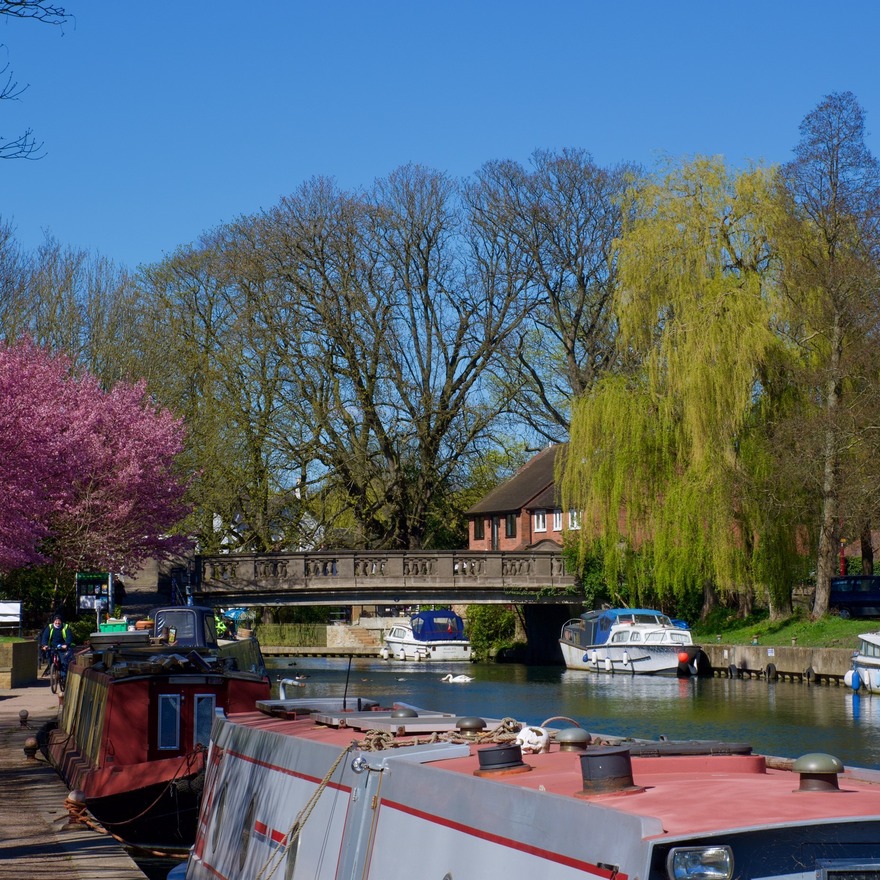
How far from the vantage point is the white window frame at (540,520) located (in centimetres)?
6444

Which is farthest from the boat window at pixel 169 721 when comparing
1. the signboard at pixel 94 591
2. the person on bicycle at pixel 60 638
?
the signboard at pixel 94 591

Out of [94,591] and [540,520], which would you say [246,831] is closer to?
[94,591]

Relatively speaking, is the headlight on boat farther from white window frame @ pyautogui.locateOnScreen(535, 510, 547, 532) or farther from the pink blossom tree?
white window frame @ pyautogui.locateOnScreen(535, 510, 547, 532)

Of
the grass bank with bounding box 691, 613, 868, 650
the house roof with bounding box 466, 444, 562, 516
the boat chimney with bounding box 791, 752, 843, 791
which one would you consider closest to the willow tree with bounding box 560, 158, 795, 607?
the grass bank with bounding box 691, 613, 868, 650

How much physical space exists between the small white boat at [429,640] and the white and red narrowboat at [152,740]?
3946cm

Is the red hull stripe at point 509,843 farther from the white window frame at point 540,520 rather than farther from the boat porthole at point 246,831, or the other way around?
the white window frame at point 540,520

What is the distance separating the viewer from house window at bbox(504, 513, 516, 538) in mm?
65625

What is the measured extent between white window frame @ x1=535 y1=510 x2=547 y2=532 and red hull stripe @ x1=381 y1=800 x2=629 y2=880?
57945 mm

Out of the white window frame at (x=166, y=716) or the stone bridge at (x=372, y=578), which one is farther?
the stone bridge at (x=372, y=578)

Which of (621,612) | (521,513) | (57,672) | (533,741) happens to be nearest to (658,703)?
(621,612)

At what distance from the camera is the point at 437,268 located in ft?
175

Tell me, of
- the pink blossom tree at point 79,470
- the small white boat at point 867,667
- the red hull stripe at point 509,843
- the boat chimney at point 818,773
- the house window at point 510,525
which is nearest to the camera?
the red hull stripe at point 509,843

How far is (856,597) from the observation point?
1704 inches

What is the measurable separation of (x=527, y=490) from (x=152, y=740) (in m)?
49.8
